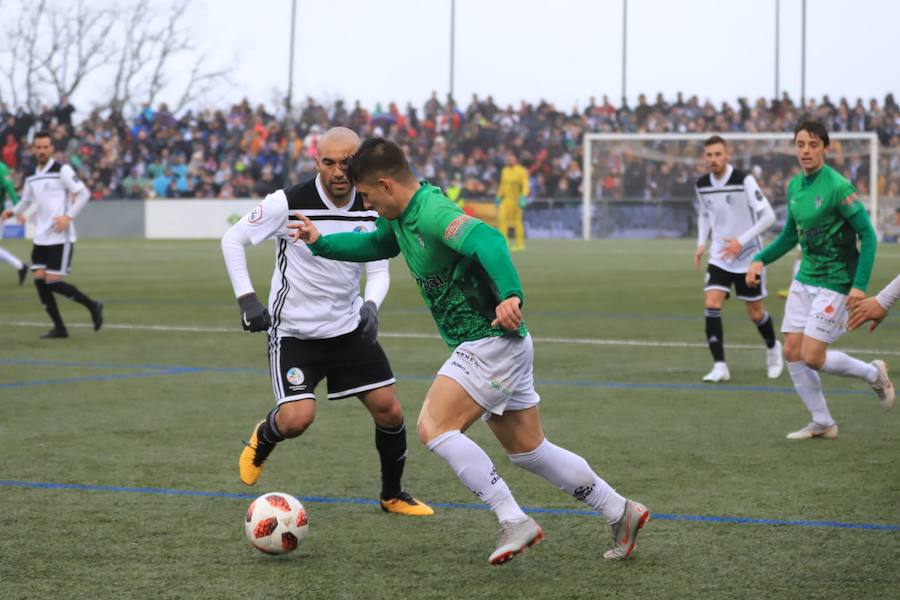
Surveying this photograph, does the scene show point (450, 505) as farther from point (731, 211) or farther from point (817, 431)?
point (731, 211)

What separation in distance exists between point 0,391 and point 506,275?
6.51 m

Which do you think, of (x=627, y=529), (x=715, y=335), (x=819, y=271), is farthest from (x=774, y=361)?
(x=627, y=529)

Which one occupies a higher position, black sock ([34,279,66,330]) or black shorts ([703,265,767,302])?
black shorts ([703,265,767,302])

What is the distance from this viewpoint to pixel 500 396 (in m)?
5.11

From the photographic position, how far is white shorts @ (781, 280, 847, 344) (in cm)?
802

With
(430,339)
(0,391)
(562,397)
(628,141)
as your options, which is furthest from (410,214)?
(628,141)

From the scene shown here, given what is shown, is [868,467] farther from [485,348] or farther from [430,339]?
[430,339]

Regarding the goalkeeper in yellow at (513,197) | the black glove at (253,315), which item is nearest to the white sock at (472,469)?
the black glove at (253,315)

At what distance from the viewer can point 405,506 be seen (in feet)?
20.2

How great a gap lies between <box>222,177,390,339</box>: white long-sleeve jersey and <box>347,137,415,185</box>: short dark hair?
127 cm

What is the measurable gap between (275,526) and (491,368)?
1061mm

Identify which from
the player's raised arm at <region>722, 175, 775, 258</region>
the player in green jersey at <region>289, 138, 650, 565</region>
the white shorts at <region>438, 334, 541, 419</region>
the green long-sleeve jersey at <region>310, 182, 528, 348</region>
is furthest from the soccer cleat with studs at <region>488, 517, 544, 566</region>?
the player's raised arm at <region>722, 175, 775, 258</region>

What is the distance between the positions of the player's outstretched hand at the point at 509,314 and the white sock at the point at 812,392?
153 inches

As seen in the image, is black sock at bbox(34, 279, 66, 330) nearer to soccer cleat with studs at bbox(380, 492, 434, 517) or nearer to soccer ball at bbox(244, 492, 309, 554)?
soccer cleat with studs at bbox(380, 492, 434, 517)
